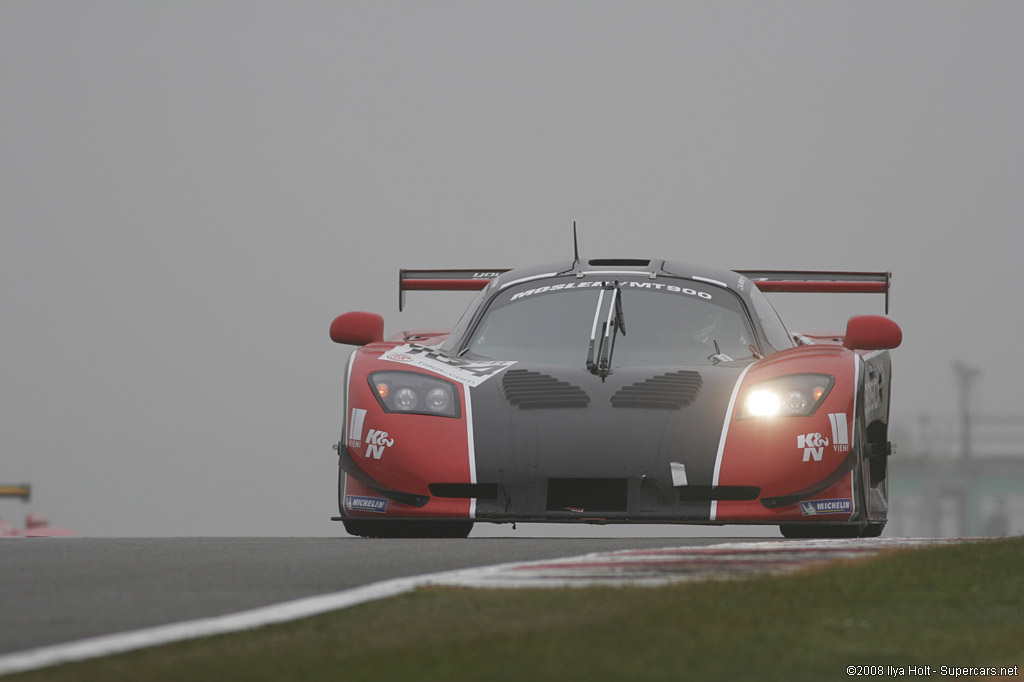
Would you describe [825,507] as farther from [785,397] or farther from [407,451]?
[407,451]

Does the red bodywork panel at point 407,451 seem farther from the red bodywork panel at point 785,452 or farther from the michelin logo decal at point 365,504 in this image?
the red bodywork panel at point 785,452

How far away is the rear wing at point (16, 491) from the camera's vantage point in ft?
68.1

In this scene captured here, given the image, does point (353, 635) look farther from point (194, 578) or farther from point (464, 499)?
point (464, 499)

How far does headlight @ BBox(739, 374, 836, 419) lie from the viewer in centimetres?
764

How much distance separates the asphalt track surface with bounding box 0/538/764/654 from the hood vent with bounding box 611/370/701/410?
696mm

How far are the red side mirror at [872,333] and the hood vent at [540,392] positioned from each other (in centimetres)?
174

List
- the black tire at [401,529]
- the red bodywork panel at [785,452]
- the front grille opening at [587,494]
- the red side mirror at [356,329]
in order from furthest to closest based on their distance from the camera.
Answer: the red side mirror at [356,329], the black tire at [401,529], the red bodywork panel at [785,452], the front grille opening at [587,494]

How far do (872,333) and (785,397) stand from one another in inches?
43.5

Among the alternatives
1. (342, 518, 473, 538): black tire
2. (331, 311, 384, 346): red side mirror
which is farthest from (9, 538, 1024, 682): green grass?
(331, 311, 384, 346): red side mirror

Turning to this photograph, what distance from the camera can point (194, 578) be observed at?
5086mm

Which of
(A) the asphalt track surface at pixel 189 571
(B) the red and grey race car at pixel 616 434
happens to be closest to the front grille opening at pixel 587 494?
(B) the red and grey race car at pixel 616 434

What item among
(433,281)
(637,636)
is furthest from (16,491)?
(637,636)

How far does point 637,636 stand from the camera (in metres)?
3.62

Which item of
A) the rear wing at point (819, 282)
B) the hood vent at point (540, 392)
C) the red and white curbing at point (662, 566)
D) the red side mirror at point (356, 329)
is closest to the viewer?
the red and white curbing at point (662, 566)
